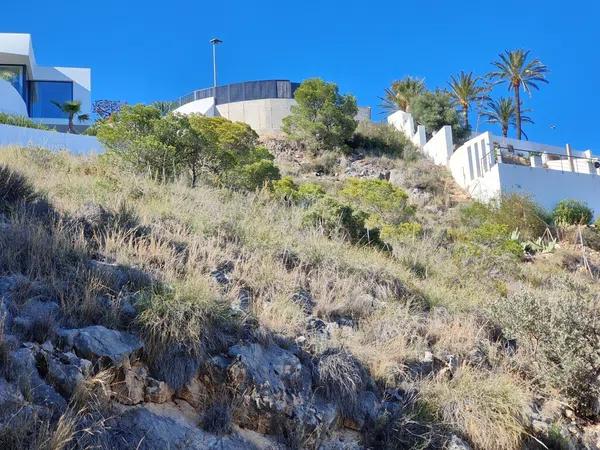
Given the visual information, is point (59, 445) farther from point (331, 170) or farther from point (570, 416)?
point (331, 170)

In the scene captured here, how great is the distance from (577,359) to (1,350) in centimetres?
543

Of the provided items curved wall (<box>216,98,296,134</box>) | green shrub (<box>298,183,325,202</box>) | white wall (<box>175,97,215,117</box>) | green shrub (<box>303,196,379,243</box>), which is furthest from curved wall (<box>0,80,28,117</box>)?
green shrub (<box>303,196,379,243</box>)

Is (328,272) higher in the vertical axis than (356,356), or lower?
higher

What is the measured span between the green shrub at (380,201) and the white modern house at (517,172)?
6619 mm

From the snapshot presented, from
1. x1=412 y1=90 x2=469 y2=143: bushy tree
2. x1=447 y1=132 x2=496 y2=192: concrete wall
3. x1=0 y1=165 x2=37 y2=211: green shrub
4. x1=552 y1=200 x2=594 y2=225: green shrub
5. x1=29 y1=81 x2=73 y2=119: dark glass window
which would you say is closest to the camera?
x1=0 y1=165 x2=37 y2=211: green shrub

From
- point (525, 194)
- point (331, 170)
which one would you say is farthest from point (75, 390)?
point (331, 170)

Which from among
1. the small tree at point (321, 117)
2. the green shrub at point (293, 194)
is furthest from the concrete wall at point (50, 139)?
the small tree at point (321, 117)

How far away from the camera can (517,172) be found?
23641mm

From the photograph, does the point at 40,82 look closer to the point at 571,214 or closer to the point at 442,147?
the point at 442,147

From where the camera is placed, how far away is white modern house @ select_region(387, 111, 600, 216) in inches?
923

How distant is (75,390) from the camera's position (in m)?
3.75

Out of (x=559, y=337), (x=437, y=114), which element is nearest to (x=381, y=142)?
(x=437, y=114)

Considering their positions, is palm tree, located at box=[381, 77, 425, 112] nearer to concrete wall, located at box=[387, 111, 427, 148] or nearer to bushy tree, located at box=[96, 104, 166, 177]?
concrete wall, located at box=[387, 111, 427, 148]

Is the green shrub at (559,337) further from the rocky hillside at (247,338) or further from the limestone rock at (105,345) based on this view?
the limestone rock at (105,345)
